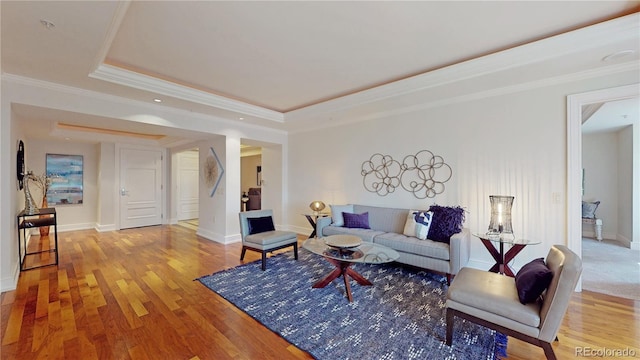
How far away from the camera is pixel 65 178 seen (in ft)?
20.1

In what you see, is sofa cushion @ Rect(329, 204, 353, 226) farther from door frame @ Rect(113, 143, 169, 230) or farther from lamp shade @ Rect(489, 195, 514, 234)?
door frame @ Rect(113, 143, 169, 230)

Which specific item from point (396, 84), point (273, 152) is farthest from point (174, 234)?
point (396, 84)

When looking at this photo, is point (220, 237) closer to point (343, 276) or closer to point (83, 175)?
point (343, 276)

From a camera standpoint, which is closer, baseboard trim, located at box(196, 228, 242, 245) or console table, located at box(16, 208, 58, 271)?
console table, located at box(16, 208, 58, 271)

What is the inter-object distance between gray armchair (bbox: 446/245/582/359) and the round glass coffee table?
0.87 meters

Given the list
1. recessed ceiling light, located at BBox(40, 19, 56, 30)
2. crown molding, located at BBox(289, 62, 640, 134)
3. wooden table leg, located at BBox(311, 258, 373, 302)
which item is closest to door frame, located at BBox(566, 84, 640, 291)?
crown molding, located at BBox(289, 62, 640, 134)

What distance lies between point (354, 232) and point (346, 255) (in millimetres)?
1188

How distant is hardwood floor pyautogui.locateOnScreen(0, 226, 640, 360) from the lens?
1.92 meters

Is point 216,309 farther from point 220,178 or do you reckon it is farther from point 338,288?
point 220,178

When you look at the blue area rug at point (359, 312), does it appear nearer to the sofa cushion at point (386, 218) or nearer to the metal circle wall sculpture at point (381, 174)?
the sofa cushion at point (386, 218)

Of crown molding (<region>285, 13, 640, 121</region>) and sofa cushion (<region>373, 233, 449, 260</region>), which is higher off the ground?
crown molding (<region>285, 13, 640, 121</region>)

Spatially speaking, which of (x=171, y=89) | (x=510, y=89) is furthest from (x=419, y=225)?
(x=171, y=89)

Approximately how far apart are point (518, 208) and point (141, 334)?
4.34m

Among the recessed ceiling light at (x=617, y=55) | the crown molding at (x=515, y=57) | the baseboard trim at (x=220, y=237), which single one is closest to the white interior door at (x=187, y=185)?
the baseboard trim at (x=220, y=237)
